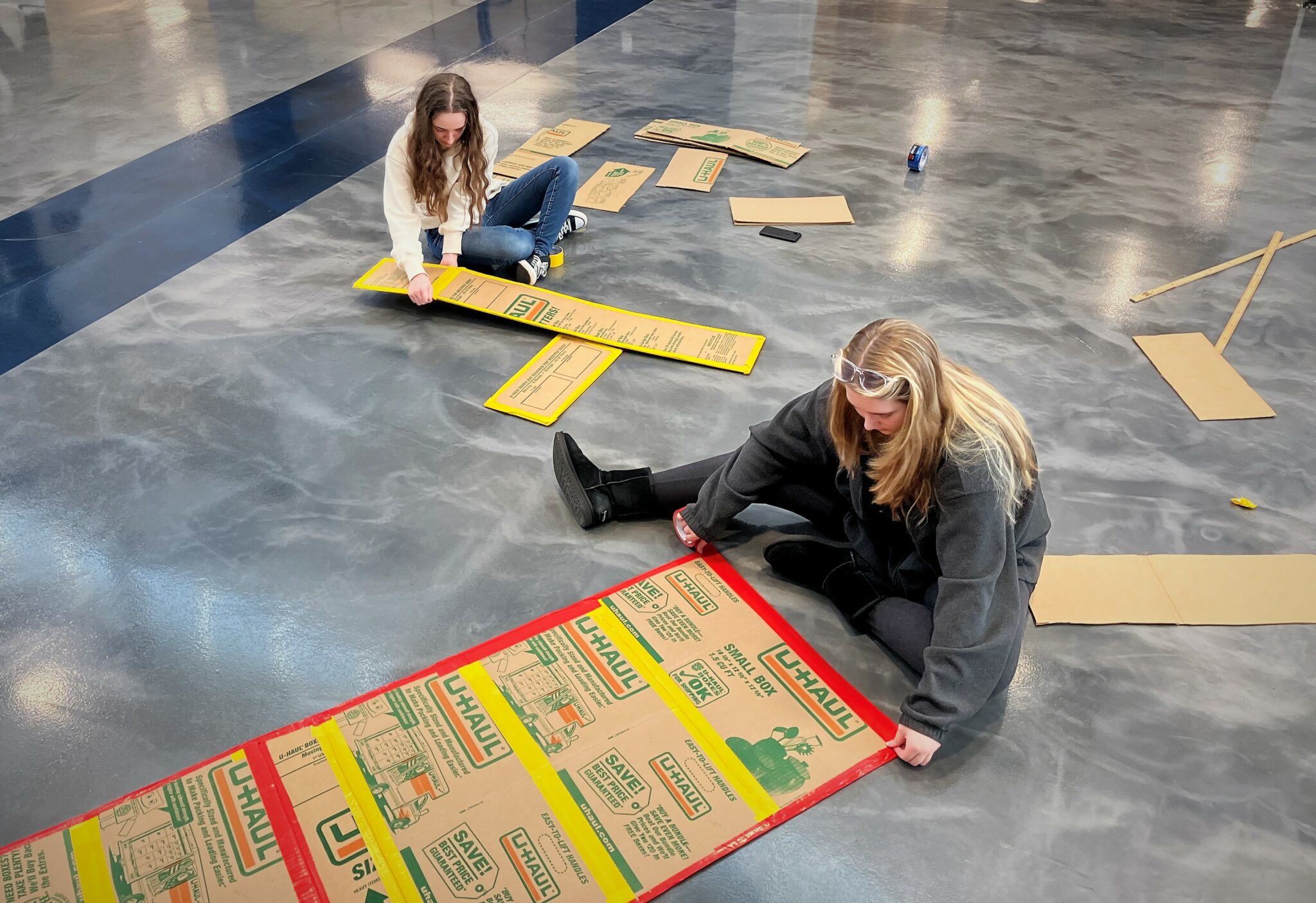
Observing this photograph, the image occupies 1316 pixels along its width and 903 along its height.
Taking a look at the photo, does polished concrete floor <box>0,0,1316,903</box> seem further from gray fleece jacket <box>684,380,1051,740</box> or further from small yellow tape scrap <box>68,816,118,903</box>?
gray fleece jacket <box>684,380,1051,740</box>

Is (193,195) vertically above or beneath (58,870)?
above

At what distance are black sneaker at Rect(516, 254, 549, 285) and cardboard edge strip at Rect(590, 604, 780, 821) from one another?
148 centimetres

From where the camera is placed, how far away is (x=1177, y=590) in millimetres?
2273

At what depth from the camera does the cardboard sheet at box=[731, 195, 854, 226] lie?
3.80 meters

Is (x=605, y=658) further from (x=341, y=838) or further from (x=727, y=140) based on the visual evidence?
(x=727, y=140)

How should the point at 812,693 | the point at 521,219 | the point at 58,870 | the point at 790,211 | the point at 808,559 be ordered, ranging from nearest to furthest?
1. the point at 58,870
2. the point at 812,693
3. the point at 808,559
4. the point at 521,219
5. the point at 790,211

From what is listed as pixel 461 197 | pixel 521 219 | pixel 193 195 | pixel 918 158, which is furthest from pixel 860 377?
pixel 193 195

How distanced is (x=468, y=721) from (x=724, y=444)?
108 centimetres

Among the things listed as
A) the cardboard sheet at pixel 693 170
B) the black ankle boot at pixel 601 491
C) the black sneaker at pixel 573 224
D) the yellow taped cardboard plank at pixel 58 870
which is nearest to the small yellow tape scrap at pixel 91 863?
the yellow taped cardboard plank at pixel 58 870

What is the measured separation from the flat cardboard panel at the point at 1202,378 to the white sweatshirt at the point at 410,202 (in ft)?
7.11

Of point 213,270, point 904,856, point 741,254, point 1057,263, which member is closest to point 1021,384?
point 1057,263

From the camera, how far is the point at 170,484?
2.51m

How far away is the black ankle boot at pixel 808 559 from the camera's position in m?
2.22

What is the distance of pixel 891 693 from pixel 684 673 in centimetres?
42
